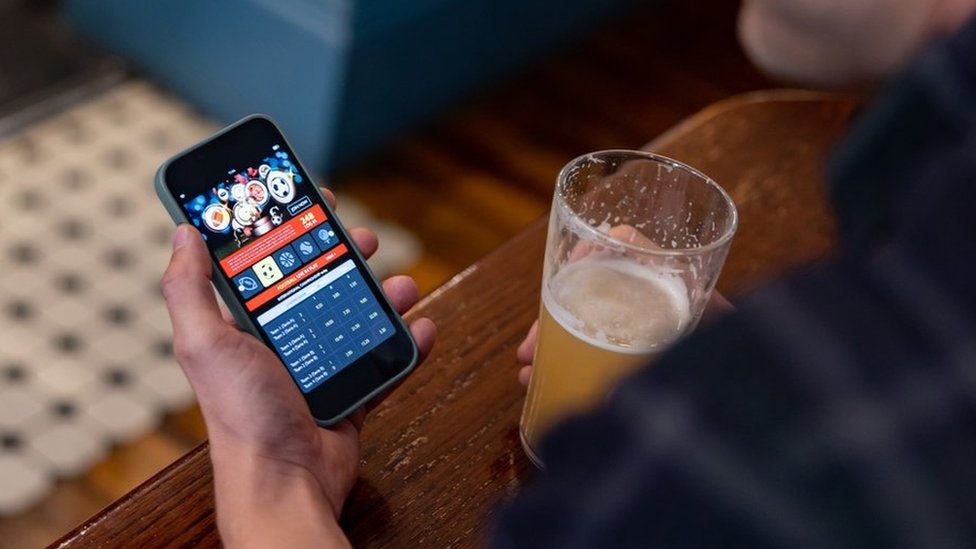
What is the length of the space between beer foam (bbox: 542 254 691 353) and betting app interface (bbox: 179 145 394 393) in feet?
0.45

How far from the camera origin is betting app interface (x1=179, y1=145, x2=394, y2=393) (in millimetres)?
736

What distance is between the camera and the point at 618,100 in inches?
86.0

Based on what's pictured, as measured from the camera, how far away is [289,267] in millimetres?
759

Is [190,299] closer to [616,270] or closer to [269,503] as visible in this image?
[269,503]

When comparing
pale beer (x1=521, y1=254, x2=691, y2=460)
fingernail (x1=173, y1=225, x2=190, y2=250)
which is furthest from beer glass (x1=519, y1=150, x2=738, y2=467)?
fingernail (x1=173, y1=225, x2=190, y2=250)

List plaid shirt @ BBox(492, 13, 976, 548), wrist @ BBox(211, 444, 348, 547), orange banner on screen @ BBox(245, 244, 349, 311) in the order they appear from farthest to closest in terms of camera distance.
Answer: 1. orange banner on screen @ BBox(245, 244, 349, 311)
2. wrist @ BBox(211, 444, 348, 547)
3. plaid shirt @ BBox(492, 13, 976, 548)

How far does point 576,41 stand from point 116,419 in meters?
1.23

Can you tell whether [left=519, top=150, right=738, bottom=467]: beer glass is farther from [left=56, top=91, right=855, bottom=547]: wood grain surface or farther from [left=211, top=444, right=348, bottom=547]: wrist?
[left=211, top=444, right=348, bottom=547]: wrist

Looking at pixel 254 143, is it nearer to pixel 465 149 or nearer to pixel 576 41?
pixel 465 149

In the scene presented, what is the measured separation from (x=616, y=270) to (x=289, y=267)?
22 cm

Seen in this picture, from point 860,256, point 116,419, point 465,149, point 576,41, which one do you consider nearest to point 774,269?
point 860,256

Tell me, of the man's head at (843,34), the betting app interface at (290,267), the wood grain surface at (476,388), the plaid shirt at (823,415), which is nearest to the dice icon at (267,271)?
the betting app interface at (290,267)

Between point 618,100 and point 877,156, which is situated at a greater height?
point 877,156

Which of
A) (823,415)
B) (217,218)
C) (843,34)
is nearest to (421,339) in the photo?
(217,218)
